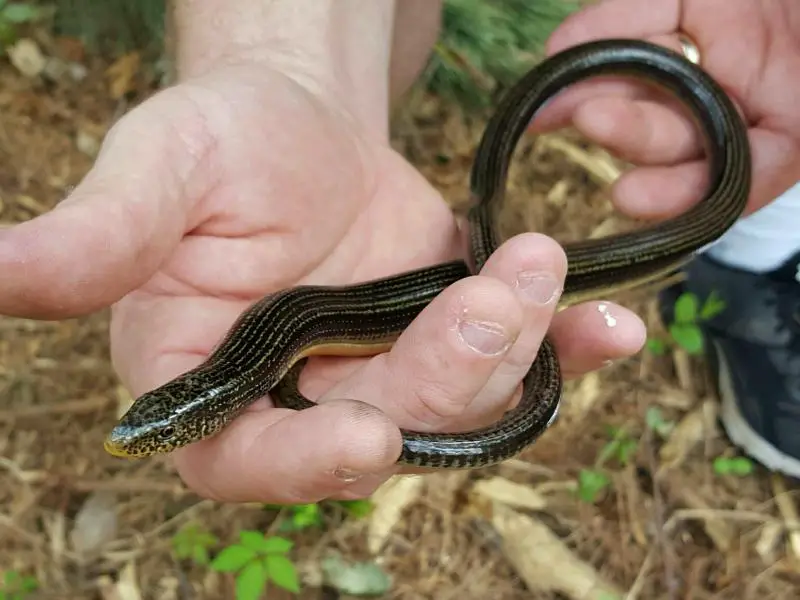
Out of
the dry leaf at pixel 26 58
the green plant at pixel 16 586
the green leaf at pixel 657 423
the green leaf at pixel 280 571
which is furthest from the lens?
the dry leaf at pixel 26 58

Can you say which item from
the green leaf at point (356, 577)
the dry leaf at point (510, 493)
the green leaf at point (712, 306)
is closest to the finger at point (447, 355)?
the green leaf at point (356, 577)

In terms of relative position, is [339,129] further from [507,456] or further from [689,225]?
[689,225]

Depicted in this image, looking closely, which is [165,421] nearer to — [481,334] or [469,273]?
[481,334]

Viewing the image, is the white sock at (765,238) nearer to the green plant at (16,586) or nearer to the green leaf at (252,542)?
the green leaf at (252,542)

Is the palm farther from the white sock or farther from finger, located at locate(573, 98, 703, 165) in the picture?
the white sock

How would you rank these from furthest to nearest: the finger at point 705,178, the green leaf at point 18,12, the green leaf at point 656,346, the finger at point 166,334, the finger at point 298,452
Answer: the green leaf at point 18,12, the green leaf at point 656,346, the finger at point 705,178, the finger at point 166,334, the finger at point 298,452

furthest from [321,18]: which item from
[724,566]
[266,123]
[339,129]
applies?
[724,566]

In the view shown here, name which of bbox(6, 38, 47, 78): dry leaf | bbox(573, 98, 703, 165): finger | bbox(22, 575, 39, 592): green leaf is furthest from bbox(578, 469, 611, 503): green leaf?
bbox(6, 38, 47, 78): dry leaf
